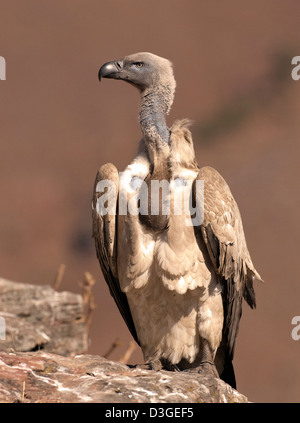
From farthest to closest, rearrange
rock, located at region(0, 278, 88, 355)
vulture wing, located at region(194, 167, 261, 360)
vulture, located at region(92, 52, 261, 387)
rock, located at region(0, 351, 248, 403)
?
1. rock, located at region(0, 278, 88, 355)
2. vulture wing, located at region(194, 167, 261, 360)
3. vulture, located at region(92, 52, 261, 387)
4. rock, located at region(0, 351, 248, 403)

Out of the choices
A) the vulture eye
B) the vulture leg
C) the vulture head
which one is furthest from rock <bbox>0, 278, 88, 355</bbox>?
the vulture eye

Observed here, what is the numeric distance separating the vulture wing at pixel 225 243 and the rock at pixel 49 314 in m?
2.48

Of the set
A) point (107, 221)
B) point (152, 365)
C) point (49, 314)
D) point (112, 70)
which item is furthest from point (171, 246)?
point (49, 314)

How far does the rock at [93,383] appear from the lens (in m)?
5.95

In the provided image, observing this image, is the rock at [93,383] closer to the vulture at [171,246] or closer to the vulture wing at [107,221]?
the vulture at [171,246]

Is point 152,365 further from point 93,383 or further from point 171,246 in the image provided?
point 93,383

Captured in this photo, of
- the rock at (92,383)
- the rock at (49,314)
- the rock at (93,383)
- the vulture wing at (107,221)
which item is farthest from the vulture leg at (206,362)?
the rock at (49,314)

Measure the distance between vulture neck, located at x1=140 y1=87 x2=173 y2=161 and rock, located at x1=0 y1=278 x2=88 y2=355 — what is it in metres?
2.85

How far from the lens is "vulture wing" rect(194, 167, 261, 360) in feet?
24.5

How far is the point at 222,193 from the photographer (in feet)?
24.9

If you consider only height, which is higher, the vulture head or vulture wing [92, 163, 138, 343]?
the vulture head

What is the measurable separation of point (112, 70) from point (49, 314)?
3326 millimetres

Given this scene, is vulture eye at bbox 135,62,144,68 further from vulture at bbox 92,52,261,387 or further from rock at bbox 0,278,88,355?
rock at bbox 0,278,88,355

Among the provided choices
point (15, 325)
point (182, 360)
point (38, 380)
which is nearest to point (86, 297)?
point (15, 325)
